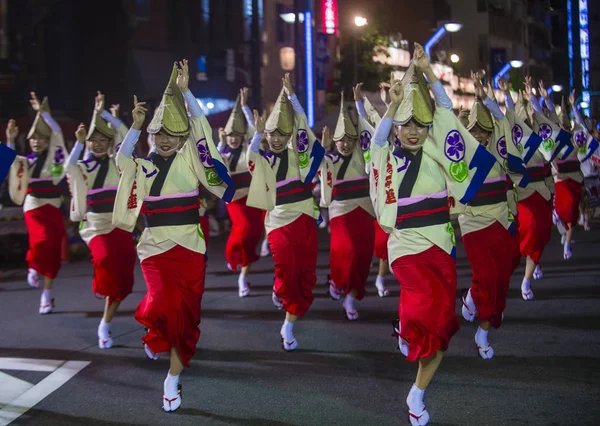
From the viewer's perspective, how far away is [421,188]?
5.13 m

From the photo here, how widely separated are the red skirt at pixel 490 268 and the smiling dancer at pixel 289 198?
147 centimetres

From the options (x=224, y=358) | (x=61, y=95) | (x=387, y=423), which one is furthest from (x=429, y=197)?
(x=61, y=95)

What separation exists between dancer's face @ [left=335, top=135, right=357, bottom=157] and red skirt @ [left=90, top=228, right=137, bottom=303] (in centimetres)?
235

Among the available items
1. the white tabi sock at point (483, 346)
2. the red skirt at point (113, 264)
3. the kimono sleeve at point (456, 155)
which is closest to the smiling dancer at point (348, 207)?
the white tabi sock at point (483, 346)

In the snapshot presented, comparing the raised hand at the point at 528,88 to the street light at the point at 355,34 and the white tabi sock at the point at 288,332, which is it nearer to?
the white tabi sock at the point at 288,332

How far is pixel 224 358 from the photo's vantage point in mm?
6684

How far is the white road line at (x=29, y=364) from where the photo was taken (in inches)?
257

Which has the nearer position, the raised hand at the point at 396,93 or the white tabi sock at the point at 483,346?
the raised hand at the point at 396,93

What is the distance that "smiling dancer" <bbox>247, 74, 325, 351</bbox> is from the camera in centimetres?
703

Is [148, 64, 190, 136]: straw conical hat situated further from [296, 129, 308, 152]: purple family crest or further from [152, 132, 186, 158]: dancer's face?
[296, 129, 308, 152]: purple family crest

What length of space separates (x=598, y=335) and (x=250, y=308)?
375 centimetres

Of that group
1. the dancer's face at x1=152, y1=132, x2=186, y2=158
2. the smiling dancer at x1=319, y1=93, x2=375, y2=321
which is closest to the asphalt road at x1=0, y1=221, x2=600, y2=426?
the smiling dancer at x1=319, y1=93, x2=375, y2=321

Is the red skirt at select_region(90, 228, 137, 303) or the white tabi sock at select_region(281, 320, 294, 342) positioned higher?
the red skirt at select_region(90, 228, 137, 303)

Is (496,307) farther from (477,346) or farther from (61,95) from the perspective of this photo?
(61,95)
